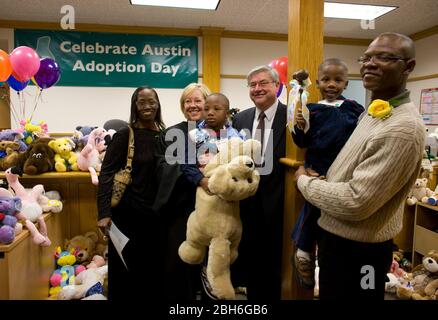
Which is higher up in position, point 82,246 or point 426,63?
point 426,63

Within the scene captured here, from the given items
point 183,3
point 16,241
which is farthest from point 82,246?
point 183,3

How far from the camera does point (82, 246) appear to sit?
9.18ft

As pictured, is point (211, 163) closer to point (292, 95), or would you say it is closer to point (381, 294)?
point (292, 95)

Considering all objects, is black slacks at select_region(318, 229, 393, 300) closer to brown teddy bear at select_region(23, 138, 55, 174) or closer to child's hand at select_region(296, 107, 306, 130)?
child's hand at select_region(296, 107, 306, 130)

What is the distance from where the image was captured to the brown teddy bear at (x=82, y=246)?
2.74m

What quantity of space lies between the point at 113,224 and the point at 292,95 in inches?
48.9

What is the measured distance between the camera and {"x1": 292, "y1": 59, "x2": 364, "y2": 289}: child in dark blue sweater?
4.43ft

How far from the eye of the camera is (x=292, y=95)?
1462 mm

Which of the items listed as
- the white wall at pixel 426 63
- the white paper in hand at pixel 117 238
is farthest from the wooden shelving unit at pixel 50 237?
the white wall at pixel 426 63

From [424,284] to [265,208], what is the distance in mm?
1837

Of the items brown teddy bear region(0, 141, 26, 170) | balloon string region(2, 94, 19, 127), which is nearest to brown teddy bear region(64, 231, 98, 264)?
brown teddy bear region(0, 141, 26, 170)

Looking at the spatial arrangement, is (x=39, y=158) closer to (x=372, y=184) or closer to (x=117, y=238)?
(x=117, y=238)

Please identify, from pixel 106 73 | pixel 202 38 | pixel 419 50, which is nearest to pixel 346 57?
pixel 419 50

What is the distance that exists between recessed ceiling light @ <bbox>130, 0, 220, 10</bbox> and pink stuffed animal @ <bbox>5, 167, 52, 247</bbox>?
3.11m
